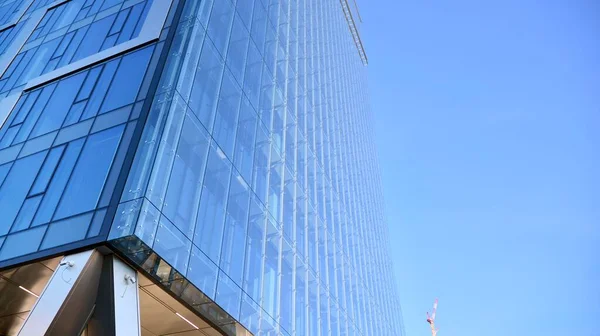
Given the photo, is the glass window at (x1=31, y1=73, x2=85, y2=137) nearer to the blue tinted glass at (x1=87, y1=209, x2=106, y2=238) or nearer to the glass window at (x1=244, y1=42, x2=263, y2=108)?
the blue tinted glass at (x1=87, y1=209, x2=106, y2=238)

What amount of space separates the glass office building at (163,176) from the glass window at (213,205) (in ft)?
0.21

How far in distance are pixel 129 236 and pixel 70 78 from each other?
955cm

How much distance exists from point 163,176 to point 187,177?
112 cm

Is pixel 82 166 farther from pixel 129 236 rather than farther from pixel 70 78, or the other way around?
pixel 70 78

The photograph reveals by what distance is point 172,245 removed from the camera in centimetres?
1296

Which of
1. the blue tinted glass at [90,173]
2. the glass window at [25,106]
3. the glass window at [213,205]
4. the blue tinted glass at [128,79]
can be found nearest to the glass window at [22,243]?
the blue tinted glass at [90,173]

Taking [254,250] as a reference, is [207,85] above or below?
above

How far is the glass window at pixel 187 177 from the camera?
13.5 meters

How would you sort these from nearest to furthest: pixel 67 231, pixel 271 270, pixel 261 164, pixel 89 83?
pixel 67 231 → pixel 89 83 → pixel 271 270 → pixel 261 164

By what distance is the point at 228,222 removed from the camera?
52.7ft

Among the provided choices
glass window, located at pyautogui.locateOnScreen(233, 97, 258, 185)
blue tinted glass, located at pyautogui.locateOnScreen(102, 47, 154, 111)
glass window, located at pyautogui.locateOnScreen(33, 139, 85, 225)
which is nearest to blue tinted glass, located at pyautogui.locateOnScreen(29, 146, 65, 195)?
glass window, located at pyautogui.locateOnScreen(33, 139, 85, 225)

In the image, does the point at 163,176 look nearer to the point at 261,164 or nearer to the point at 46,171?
the point at 46,171

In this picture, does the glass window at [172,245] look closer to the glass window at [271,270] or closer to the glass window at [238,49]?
the glass window at [271,270]

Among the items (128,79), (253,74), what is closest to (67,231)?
(128,79)
